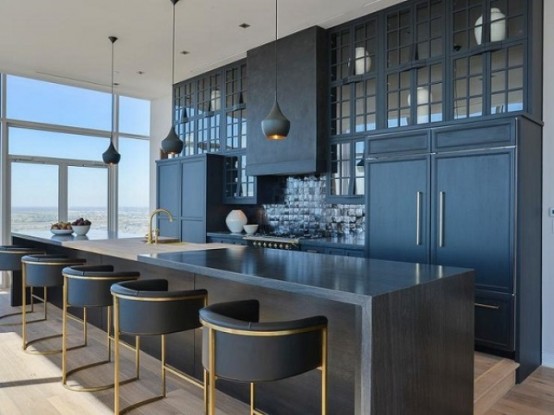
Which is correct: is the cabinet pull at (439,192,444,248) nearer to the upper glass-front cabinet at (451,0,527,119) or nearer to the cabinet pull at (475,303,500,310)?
the cabinet pull at (475,303,500,310)

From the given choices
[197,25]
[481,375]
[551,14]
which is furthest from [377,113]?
[481,375]

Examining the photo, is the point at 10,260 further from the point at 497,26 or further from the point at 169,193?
the point at 497,26

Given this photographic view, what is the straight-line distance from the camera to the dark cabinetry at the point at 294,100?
188 inches

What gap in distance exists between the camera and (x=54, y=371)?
10.8ft

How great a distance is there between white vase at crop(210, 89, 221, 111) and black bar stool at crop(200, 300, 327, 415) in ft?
16.2

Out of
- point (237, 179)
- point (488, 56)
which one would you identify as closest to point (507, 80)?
point (488, 56)

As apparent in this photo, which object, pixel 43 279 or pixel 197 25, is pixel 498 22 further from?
pixel 43 279

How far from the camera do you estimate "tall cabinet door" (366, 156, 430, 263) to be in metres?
3.61

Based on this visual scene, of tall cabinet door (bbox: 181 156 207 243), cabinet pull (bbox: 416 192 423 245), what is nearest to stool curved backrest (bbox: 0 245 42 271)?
tall cabinet door (bbox: 181 156 207 243)

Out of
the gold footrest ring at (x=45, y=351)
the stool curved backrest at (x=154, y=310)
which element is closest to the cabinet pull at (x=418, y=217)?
the stool curved backrest at (x=154, y=310)

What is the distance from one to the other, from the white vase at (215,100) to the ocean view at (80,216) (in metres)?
2.78

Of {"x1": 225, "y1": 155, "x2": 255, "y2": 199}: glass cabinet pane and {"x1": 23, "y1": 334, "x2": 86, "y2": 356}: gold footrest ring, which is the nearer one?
{"x1": 23, "y1": 334, "x2": 86, "y2": 356}: gold footrest ring

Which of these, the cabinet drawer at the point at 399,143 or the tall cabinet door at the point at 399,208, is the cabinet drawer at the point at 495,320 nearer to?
the tall cabinet door at the point at 399,208

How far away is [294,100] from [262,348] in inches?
148
